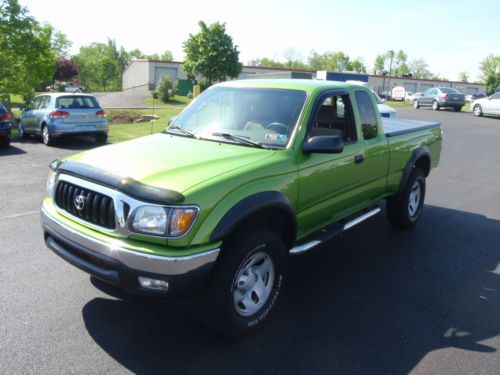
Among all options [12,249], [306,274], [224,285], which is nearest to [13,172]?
[12,249]

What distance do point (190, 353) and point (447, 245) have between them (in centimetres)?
385

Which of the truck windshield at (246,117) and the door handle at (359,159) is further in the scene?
the door handle at (359,159)

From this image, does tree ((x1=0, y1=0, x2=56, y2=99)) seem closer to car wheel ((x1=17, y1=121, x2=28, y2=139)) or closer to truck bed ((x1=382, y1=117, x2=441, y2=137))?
car wheel ((x1=17, y1=121, x2=28, y2=139))

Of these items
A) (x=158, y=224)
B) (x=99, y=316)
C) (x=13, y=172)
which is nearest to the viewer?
(x=158, y=224)

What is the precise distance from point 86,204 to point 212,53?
4528cm

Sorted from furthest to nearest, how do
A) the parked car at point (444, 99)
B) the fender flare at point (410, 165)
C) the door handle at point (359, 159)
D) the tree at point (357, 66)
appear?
the tree at point (357, 66), the parked car at point (444, 99), the fender flare at point (410, 165), the door handle at point (359, 159)

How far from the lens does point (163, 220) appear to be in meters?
3.05

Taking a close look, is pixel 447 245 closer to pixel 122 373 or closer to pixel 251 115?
pixel 251 115

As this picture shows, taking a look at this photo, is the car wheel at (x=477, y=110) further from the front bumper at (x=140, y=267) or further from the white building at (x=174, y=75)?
the front bumper at (x=140, y=267)

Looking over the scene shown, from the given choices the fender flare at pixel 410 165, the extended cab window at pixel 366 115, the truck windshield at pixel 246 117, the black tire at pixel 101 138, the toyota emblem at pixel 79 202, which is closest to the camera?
the toyota emblem at pixel 79 202

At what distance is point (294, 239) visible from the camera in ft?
13.1

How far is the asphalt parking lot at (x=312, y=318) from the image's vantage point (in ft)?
10.6

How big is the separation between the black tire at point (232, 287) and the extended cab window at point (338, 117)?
1.69m

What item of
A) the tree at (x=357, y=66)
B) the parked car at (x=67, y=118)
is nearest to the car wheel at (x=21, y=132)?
the parked car at (x=67, y=118)
